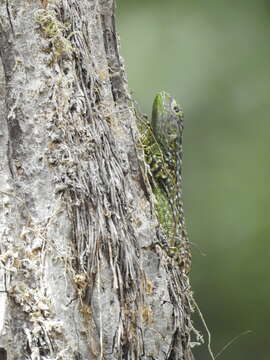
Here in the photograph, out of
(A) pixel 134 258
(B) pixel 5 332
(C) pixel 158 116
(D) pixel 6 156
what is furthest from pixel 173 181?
(B) pixel 5 332

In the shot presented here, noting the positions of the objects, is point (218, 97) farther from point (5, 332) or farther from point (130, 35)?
point (5, 332)

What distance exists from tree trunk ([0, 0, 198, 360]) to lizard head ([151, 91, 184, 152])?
0.41 metres

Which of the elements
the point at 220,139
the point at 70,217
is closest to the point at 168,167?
the point at 70,217

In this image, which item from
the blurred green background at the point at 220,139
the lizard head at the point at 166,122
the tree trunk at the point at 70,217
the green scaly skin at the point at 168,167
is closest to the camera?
the tree trunk at the point at 70,217

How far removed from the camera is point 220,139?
9133 mm

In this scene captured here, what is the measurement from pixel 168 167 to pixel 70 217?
898 millimetres

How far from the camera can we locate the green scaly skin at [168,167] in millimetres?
4473

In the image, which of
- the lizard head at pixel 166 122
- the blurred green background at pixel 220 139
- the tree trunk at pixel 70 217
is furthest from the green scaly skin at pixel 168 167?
the blurred green background at pixel 220 139

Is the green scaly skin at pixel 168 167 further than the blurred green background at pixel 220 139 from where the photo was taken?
No

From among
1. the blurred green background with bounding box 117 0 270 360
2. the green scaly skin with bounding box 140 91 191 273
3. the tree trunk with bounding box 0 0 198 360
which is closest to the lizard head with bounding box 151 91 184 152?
the green scaly skin with bounding box 140 91 191 273

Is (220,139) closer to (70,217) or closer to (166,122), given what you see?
(166,122)

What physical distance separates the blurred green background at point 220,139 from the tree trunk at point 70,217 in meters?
4.54

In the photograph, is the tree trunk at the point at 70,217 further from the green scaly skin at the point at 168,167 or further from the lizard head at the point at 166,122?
the lizard head at the point at 166,122

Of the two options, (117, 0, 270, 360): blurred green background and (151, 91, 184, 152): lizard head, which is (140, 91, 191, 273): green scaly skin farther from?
(117, 0, 270, 360): blurred green background
